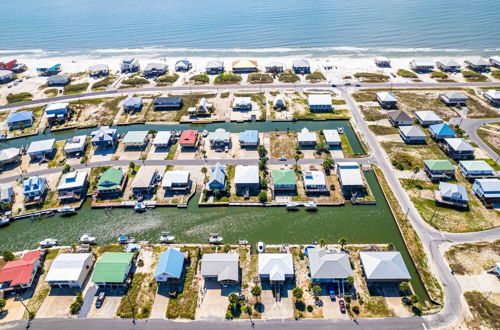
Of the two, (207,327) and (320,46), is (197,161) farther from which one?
(320,46)

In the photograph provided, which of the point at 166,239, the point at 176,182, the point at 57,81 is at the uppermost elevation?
the point at 57,81

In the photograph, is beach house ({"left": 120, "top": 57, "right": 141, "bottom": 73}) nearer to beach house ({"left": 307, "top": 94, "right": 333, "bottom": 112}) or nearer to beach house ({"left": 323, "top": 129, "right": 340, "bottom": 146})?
beach house ({"left": 307, "top": 94, "right": 333, "bottom": 112})

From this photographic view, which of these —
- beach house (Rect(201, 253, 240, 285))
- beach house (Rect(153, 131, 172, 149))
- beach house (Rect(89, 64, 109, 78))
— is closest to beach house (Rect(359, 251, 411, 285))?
beach house (Rect(201, 253, 240, 285))

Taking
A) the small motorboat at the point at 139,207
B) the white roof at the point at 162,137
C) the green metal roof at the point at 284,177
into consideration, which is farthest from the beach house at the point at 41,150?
the green metal roof at the point at 284,177

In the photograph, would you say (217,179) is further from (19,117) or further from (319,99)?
(19,117)

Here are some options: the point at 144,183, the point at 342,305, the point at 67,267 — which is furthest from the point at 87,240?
the point at 342,305

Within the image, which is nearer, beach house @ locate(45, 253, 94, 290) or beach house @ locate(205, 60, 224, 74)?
beach house @ locate(45, 253, 94, 290)
